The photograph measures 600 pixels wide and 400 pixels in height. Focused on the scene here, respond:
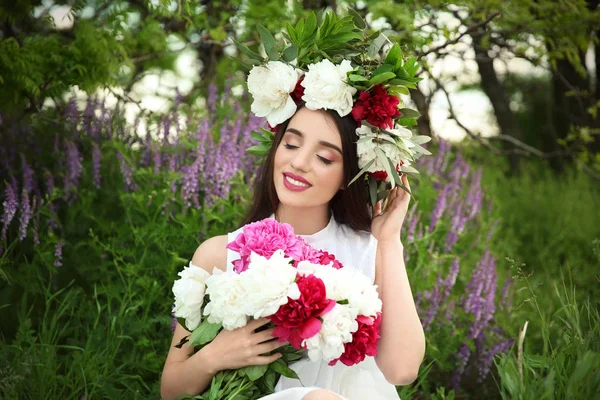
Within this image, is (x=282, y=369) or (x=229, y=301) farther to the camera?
(x=282, y=369)

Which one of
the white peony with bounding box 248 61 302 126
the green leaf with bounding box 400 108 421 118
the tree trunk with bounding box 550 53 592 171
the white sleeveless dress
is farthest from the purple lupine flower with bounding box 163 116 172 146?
the tree trunk with bounding box 550 53 592 171

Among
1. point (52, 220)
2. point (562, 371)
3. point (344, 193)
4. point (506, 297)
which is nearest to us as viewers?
point (562, 371)

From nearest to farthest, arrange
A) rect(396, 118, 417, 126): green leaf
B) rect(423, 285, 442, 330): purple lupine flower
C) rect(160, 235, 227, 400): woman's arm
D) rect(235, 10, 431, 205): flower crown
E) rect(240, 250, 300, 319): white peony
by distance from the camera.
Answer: rect(240, 250, 300, 319): white peony
rect(160, 235, 227, 400): woman's arm
rect(235, 10, 431, 205): flower crown
rect(396, 118, 417, 126): green leaf
rect(423, 285, 442, 330): purple lupine flower

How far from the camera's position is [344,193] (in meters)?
2.63

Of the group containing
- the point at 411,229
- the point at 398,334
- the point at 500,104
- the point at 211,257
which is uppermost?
the point at 211,257

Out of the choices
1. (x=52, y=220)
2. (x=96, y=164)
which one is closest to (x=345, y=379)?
(x=52, y=220)

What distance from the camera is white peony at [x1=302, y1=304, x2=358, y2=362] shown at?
1.91 metres

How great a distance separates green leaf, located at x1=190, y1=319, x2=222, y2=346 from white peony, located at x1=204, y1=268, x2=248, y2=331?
114mm

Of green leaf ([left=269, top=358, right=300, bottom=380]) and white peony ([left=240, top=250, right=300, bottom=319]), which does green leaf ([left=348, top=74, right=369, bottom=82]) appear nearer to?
white peony ([left=240, top=250, right=300, bottom=319])

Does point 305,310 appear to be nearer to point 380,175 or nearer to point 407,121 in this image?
point 380,175

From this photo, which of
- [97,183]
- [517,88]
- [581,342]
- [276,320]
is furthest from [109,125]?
[517,88]

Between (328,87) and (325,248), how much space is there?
635mm

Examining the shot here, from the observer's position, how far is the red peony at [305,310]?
1906mm

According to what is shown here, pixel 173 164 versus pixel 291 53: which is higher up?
pixel 291 53
